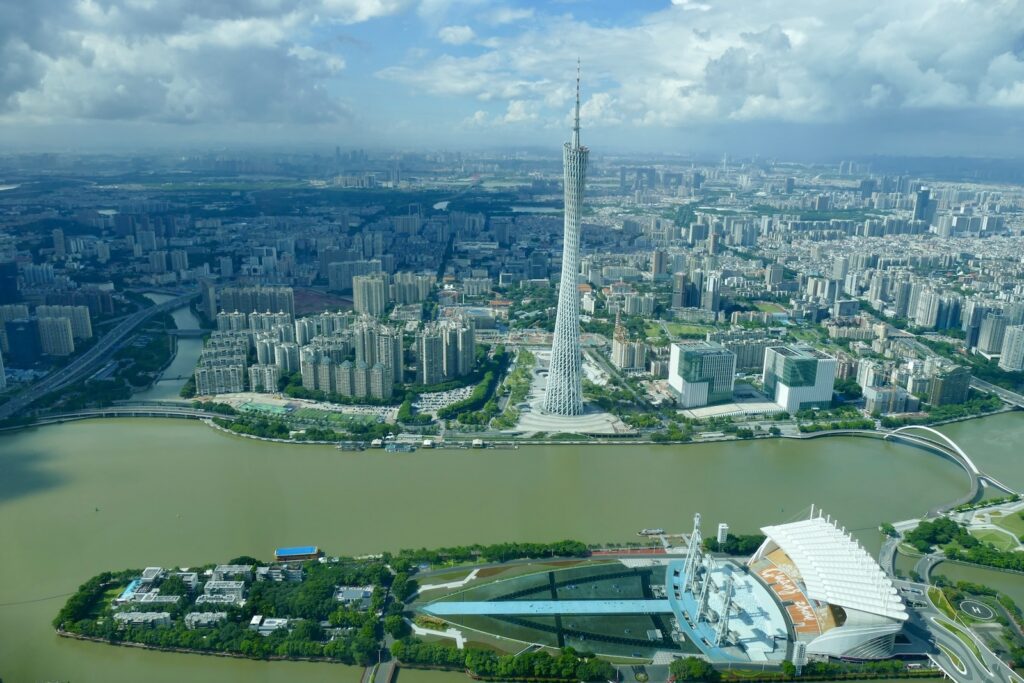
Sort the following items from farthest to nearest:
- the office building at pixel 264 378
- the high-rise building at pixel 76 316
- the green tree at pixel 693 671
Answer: the high-rise building at pixel 76 316
the office building at pixel 264 378
the green tree at pixel 693 671

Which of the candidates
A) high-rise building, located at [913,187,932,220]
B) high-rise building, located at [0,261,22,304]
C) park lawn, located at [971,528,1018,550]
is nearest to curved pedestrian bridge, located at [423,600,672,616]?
park lawn, located at [971,528,1018,550]

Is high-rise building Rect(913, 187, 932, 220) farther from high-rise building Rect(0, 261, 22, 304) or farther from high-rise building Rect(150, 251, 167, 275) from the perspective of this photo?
high-rise building Rect(0, 261, 22, 304)

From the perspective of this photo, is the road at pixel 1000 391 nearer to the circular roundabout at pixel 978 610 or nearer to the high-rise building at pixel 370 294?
the circular roundabout at pixel 978 610

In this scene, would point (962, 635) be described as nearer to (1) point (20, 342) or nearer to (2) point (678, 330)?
(2) point (678, 330)

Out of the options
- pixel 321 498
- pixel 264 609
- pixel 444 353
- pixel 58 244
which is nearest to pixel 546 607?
pixel 264 609

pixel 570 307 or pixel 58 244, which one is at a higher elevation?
pixel 570 307

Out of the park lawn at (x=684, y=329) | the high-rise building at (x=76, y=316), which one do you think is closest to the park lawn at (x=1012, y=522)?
the park lawn at (x=684, y=329)
